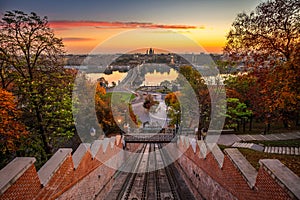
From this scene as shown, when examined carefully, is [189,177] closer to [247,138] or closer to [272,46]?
→ [247,138]

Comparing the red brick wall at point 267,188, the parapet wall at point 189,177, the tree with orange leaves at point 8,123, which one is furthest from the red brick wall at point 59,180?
the red brick wall at point 267,188

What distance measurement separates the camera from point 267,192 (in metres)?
4.27

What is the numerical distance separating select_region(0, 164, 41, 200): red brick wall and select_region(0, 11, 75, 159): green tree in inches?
182

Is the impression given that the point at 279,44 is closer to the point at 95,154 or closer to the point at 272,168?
the point at 272,168

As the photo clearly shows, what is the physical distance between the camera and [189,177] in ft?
38.2

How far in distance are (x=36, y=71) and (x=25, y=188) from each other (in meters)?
6.45

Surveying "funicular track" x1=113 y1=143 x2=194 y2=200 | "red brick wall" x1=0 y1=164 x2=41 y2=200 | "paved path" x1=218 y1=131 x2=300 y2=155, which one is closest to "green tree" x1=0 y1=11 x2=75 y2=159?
"funicular track" x1=113 y1=143 x2=194 y2=200

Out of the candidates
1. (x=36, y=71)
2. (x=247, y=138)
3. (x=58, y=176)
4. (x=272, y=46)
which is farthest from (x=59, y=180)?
(x=247, y=138)

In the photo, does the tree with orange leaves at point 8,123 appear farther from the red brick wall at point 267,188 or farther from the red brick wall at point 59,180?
the red brick wall at point 267,188

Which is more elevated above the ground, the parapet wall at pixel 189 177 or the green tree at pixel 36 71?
the green tree at pixel 36 71

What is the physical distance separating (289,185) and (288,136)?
1209 cm

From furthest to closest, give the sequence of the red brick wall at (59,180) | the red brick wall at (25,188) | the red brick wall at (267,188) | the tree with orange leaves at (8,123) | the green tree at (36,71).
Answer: the green tree at (36,71), the tree with orange leaves at (8,123), the red brick wall at (59,180), the red brick wall at (25,188), the red brick wall at (267,188)

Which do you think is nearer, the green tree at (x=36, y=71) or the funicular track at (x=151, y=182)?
the green tree at (x=36, y=71)

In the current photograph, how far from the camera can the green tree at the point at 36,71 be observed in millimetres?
8930
